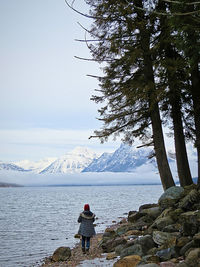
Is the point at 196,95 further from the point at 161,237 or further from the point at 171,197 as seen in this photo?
the point at 161,237

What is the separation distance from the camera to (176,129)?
1503 centimetres

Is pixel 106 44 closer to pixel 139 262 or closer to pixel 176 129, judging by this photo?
pixel 176 129

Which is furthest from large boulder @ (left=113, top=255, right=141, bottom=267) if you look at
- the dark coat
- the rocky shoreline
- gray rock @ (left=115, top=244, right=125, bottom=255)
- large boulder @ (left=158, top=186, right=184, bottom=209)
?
large boulder @ (left=158, top=186, right=184, bottom=209)

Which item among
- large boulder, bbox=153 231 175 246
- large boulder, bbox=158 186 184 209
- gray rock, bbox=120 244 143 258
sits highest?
large boulder, bbox=158 186 184 209

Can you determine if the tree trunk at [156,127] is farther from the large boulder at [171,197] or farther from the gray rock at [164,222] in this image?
the gray rock at [164,222]

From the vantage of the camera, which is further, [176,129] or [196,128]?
[176,129]

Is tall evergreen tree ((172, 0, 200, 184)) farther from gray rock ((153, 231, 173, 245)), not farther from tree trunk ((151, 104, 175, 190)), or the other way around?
gray rock ((153, 231, 173, 245))

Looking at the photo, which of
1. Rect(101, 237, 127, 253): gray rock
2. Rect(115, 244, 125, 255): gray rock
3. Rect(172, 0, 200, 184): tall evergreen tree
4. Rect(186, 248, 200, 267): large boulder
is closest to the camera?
Rect(186, 248, 200, 267): large boulder

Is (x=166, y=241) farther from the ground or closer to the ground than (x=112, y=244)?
farther from the ground

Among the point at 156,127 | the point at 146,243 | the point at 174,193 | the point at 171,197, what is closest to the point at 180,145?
the point at 156,127

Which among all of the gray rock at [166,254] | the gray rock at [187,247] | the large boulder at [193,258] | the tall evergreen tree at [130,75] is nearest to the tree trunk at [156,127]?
the tall evergreen tree at [130,75]

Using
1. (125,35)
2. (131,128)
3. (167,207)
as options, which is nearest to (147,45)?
(125,35)

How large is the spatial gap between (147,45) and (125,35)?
1169mm

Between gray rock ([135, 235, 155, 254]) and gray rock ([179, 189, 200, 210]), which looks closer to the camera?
gray rock ([135, 235, 155, 254])
